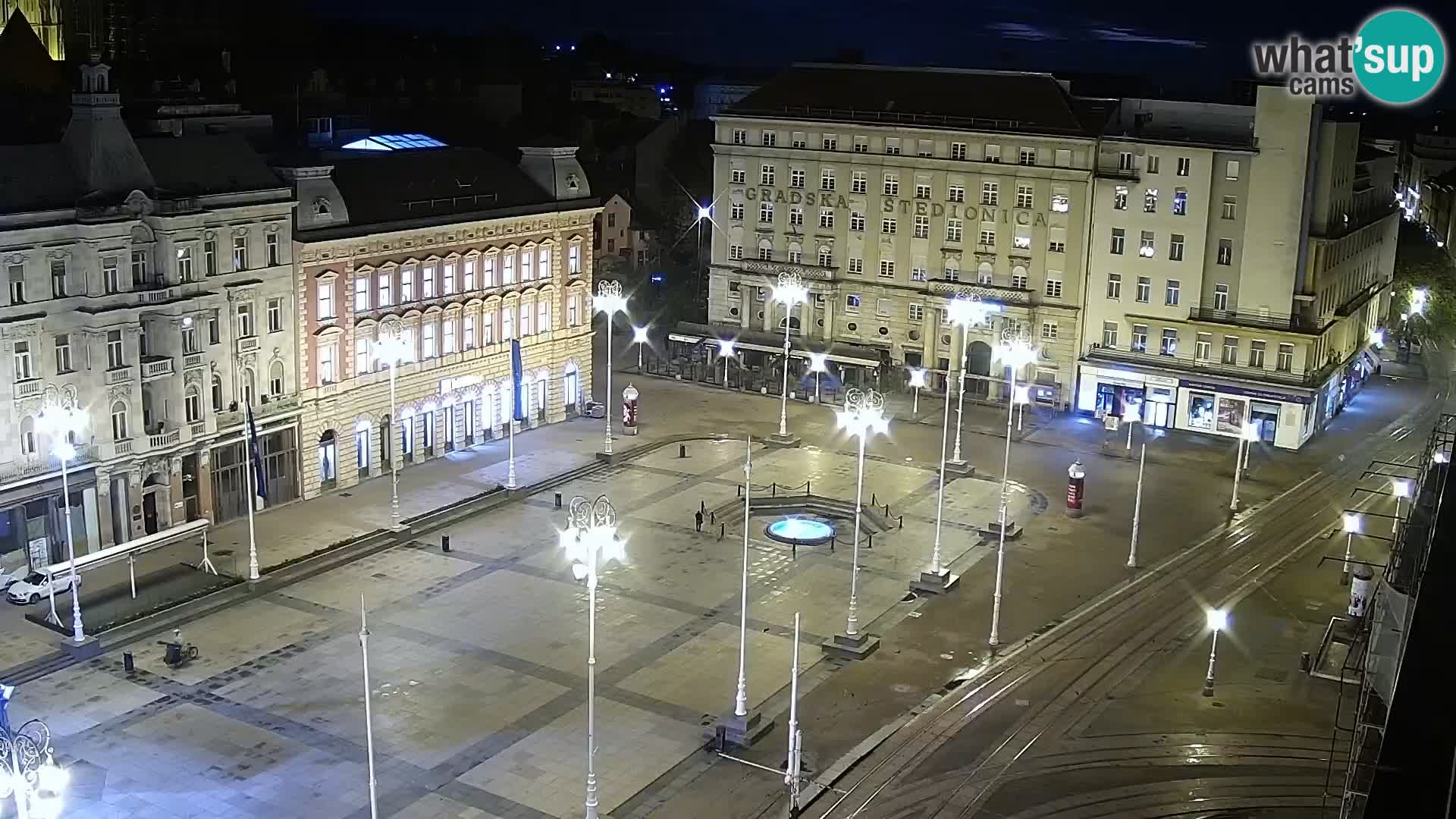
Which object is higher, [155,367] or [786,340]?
[155,367]

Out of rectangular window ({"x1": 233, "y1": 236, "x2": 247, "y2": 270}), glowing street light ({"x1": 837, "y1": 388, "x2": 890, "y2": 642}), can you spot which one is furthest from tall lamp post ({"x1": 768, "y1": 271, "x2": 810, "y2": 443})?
rectangular window ({"x1": 233, "y1": 236, "x2": 247, "y2": 270})

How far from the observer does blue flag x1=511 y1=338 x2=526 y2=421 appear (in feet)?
254

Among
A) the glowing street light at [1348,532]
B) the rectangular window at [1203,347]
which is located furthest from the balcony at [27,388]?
the rectangular window at [1203,347]

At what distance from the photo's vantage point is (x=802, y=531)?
67562 millimetres

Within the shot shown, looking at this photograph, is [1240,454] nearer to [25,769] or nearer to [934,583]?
[934,583]

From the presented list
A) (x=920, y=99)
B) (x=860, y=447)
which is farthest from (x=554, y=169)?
(x=860, y=447)

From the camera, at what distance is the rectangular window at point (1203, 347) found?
8675 cm

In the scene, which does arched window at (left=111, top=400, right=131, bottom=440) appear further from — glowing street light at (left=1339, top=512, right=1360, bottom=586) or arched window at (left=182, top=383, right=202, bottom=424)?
glowing street light at (left=1339, top=512, right=1360, bottom=586)

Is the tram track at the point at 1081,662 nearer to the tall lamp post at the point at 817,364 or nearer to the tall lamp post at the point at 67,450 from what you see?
the tall lamp post at the point at 67,450

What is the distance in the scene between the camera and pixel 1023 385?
92.0 meters

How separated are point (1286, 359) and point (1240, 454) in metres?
14.2

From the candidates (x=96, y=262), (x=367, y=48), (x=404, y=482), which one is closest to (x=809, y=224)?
(x=404, y=482)

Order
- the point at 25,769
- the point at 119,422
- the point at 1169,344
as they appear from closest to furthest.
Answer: the point at 25,769, the point at 119,422, the point at 1169,344

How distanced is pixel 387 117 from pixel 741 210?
148ft
